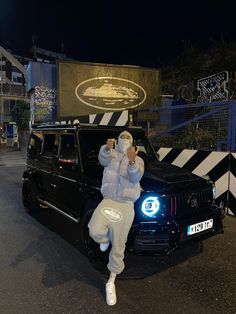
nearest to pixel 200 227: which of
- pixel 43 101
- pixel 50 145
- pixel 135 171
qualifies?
pixel 135 171

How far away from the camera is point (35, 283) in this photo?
3.84 m

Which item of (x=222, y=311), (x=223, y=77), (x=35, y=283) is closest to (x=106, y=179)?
(x=35, y=283)

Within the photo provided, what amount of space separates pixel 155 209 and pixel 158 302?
1092 millimetres

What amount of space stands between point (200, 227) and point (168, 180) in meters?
0.76

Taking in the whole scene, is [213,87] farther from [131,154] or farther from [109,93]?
[109,93]

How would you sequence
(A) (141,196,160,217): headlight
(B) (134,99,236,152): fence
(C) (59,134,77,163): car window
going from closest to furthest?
(A) (141,196,160,217): headlight
(C) (59,134,77,163): car window
(B) (134,99,236,152): fence

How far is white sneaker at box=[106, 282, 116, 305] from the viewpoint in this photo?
337 centimetres

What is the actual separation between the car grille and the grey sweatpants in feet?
2.66

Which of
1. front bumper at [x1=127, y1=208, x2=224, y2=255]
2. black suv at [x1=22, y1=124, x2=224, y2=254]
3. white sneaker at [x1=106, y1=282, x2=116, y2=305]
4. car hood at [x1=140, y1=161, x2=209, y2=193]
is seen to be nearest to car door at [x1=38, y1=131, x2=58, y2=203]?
black suv at [x1=22, y1=124, x2=224, y2=254]

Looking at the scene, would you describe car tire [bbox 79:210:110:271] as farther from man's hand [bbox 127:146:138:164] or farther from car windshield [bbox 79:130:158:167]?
man's hand [bbox 127:146:138:164]

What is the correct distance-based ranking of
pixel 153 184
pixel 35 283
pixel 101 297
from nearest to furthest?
pixel 101 297 < pixel 35 283 < pixel 153 184

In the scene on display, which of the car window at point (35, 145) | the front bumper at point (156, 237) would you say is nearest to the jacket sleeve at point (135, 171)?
the front bumper at point (156, 237)

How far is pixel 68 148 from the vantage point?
5.48 m

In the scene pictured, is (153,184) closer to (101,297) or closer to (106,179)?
(106,179)
